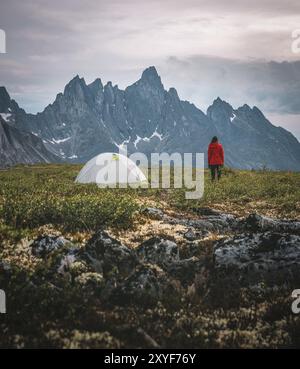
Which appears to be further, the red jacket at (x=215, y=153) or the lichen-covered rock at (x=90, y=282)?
the red jacket at (x=215, y=153)

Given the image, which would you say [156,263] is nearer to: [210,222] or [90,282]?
[90,282]

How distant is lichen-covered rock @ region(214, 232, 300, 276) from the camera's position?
1384 centimetres

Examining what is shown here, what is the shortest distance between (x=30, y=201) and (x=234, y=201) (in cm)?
1196

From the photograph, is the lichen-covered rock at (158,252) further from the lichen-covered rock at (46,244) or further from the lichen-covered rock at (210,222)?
the lichen-covered rock at (210,222)

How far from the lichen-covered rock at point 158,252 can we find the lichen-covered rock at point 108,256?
1.89 ft

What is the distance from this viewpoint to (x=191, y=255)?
1539cm

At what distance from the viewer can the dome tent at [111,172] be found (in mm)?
33312

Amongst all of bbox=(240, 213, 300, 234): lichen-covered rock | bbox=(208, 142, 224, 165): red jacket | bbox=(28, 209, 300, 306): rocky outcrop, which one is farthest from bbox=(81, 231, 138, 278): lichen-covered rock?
bbox=(208, 142, 224, 165): red jacket

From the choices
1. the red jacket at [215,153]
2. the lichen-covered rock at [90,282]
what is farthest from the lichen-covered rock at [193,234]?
the red jacket at [215,153]

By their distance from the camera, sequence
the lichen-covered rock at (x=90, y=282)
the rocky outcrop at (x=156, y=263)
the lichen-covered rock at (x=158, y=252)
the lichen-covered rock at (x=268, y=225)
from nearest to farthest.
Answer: the lichen-covered rock at (x=90, y=282), the rocky outcrop at (x=156, y=263), the lichen-covered rock at (x=158, y=252), the lichen-covered rock at (x=268, y=225)

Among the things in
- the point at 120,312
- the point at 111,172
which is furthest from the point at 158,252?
the point at 111,172

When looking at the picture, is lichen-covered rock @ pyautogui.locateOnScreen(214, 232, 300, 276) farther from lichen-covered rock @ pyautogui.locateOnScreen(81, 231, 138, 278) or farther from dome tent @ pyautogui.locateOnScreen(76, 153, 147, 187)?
dome tent @ pyautogui.locateOnScreen(76, 153, 147, 187)
